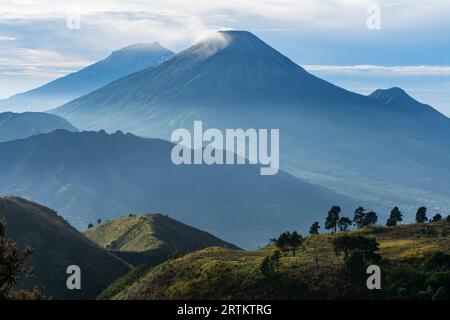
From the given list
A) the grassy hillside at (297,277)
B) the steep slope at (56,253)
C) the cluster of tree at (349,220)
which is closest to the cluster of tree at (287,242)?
the grassy hillside at (297,277)

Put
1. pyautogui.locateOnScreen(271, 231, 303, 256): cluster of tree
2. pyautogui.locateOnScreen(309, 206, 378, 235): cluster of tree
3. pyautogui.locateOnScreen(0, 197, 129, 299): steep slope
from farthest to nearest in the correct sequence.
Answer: pyautogui.locateOnScreen(0, 197, 129, 299): steep slope
pyautogui.locateOnScreen(309, 206, 378, 235): cluster of tree
pyautogui.locateOnScreen(271, 231, 303, 256): cluster of tree

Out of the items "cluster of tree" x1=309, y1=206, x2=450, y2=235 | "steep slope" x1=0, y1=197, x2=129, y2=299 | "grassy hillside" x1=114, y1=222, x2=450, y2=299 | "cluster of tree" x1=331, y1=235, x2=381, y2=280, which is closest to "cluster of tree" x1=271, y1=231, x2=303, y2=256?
"grassy hillside" x1=114, y1=222, x2=450, y2=299

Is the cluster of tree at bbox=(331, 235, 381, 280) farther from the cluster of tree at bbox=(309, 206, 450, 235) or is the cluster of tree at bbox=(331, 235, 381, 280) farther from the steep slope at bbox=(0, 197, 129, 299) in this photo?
the steep slope at bbox=(0, 197, 129, 299)

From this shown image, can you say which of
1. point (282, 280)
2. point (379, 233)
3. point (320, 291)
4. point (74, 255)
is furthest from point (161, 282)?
point (74, 255)

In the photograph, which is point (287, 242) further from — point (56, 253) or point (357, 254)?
point (56, 253)

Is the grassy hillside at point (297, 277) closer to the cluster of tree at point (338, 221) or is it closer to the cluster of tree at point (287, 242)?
the cluster of tree at point (287, 242)
